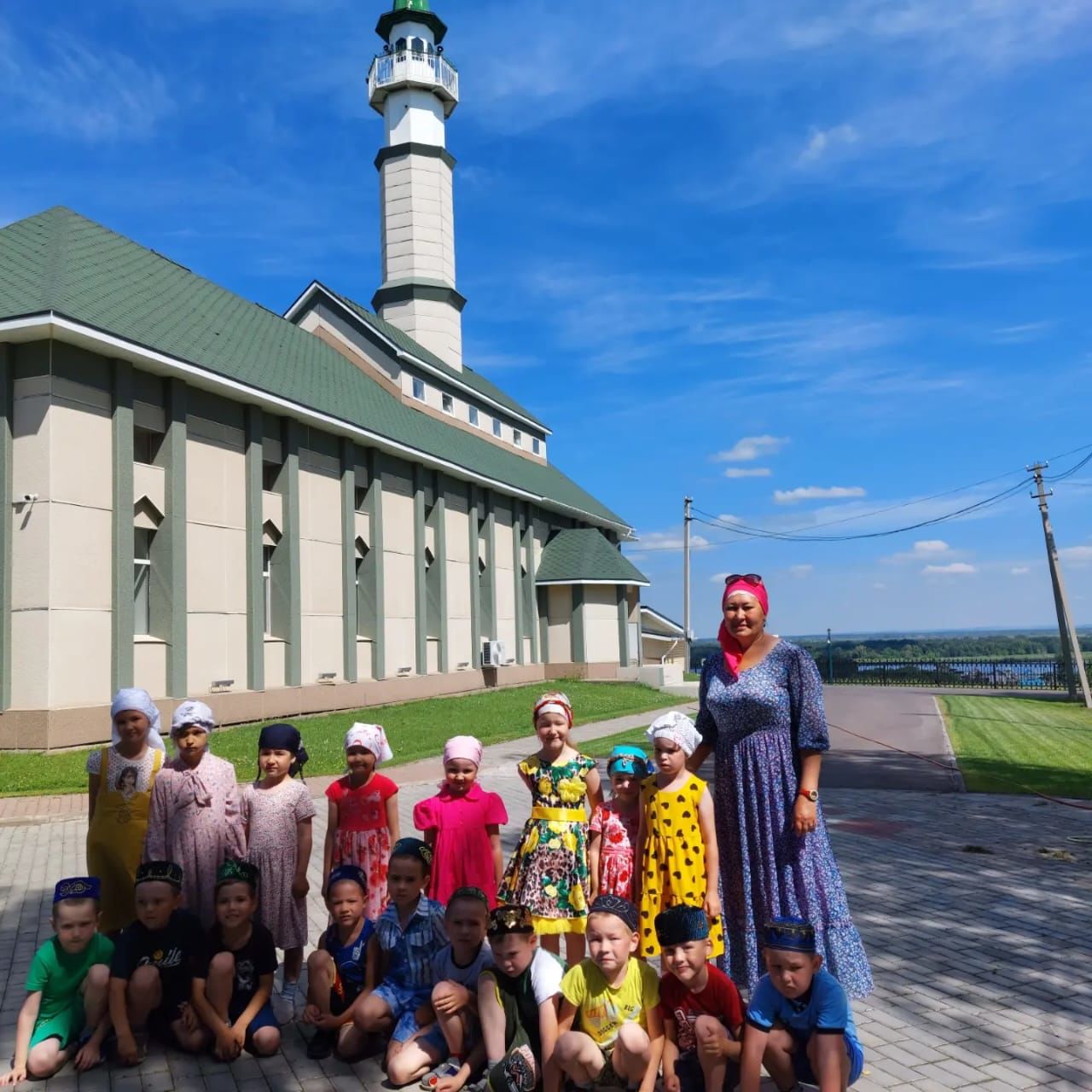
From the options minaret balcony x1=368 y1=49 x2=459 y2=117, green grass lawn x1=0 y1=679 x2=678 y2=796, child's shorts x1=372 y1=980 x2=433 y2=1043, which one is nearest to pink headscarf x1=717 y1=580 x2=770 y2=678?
child's shorts x1=372 y1=980 x2=433 y2=1043

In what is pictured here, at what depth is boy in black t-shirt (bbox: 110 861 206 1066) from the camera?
4.38 meters

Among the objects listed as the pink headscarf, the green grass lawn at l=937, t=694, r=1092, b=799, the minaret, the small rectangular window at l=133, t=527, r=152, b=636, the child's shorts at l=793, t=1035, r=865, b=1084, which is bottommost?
the green grass lawn at l=937, t=694, r=1092, b=799

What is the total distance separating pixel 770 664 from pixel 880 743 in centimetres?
1528

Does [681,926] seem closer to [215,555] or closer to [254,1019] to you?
[254,1019]

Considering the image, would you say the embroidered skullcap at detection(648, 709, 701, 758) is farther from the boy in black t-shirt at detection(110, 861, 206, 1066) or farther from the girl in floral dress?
the boy in black t-shirt at detection(110, 861, 206, 1066)

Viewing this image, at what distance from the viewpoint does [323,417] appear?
20.2 m

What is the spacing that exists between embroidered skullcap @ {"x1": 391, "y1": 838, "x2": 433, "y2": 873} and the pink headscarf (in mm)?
1766

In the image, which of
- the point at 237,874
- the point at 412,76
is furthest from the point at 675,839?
the point at 412,76

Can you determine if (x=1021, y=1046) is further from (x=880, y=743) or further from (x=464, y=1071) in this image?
(x=880, y=743)

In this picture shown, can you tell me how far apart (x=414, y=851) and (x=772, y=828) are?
174 centimetres

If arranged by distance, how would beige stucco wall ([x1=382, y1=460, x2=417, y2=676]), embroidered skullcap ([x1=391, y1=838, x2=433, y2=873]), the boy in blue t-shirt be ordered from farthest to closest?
beige stucco wall ([x1=382, y1=460, x2=417, y2=676]) → embroidered skullcap ([x1=391, y1=838, x2=433, y2=873]) → the boy in blue t-shirt

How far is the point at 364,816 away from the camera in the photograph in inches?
208

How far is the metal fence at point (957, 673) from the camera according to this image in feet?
130

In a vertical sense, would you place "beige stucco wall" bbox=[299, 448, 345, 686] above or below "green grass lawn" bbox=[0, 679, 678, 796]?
above
